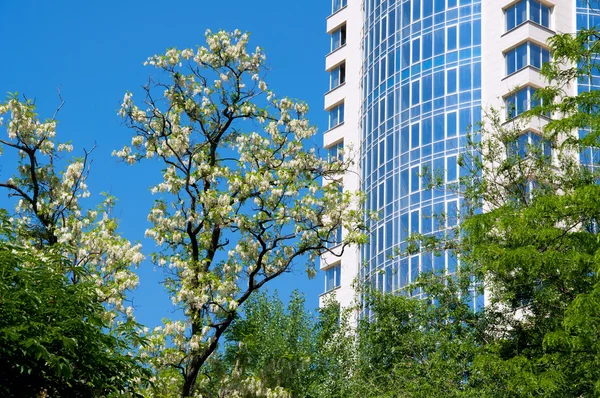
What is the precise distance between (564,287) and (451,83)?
95.9 feet

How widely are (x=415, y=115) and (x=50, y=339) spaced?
128 ft

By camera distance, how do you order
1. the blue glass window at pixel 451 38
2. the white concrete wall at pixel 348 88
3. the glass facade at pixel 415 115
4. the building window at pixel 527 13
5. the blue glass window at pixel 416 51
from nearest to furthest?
the glass facade at pixel 415 115 → the building window at pixel 527 13 → the blue glass window at pixel 451 38 → the blue glass window at pixel 416 51 → the white concrete wall at pixel 348 88

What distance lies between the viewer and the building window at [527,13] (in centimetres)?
5616

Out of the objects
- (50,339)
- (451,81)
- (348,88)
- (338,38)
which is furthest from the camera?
(338,38)

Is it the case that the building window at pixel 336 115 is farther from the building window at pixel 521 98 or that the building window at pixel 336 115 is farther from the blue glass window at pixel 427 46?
the building window at pixel 521 98

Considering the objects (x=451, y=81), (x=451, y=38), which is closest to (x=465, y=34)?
(x=451, y=38)

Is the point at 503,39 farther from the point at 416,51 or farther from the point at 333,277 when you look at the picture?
the point at 333,277

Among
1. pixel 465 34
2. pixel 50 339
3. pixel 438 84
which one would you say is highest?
pixel 465 34

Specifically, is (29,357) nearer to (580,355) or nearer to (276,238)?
(276,238)

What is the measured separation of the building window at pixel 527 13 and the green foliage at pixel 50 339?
38.5 metres

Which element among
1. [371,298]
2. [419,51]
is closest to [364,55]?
[419,51]

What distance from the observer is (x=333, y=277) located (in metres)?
64.2

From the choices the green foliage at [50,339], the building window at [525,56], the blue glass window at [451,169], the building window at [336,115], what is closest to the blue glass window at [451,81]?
the building window at [525,56]

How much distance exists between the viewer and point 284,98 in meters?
30.6
